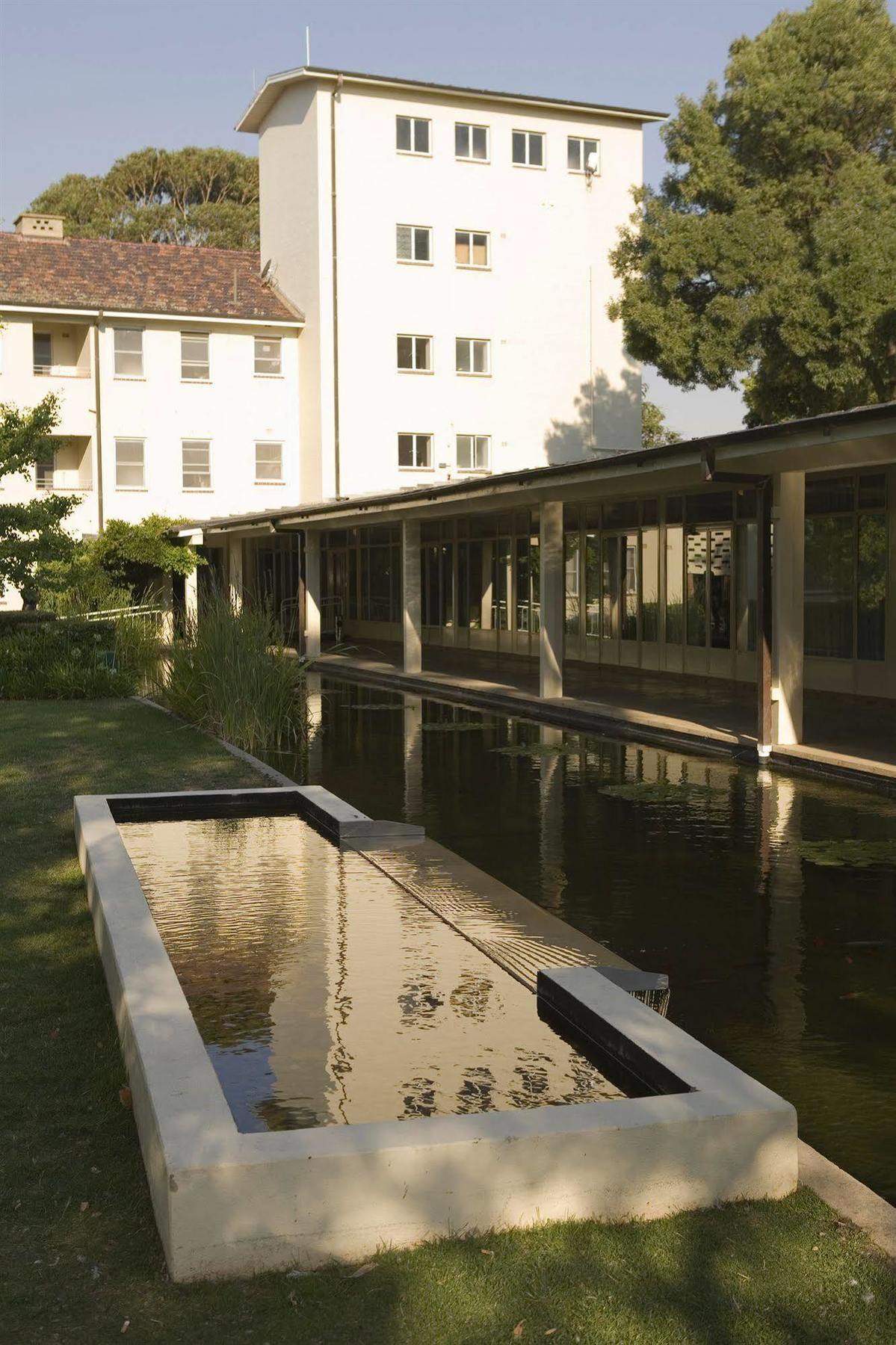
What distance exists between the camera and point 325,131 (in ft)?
127

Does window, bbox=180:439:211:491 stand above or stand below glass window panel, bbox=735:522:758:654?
above

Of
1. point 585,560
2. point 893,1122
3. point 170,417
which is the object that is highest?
point 170,417

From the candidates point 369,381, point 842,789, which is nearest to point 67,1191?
point 842,789

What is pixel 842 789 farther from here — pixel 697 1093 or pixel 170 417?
pixel 170 417

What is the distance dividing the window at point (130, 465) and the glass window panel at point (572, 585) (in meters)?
16.1

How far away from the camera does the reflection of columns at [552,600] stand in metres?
19.2

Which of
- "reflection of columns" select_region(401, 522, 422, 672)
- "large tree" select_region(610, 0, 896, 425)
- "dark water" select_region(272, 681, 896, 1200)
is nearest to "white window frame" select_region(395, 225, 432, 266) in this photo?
"large tree" select_region(610, 0, 896, 425)

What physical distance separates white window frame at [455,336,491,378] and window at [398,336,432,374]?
819 millimetres

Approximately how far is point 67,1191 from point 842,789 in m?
9.18

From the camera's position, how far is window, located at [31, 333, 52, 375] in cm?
4034

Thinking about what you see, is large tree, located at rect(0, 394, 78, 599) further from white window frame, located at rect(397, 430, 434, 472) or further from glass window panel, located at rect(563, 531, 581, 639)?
white window frame, located at rect(397, 430, 434, 472)

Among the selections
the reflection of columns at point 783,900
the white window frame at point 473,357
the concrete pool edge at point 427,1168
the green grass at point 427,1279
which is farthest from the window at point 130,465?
the concrete pool edge at point 427,1168

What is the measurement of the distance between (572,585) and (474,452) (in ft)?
48.6

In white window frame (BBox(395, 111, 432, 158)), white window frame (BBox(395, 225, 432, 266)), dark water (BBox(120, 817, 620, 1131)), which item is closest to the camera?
dark water (BBox(120, 817, 620, 1131))
